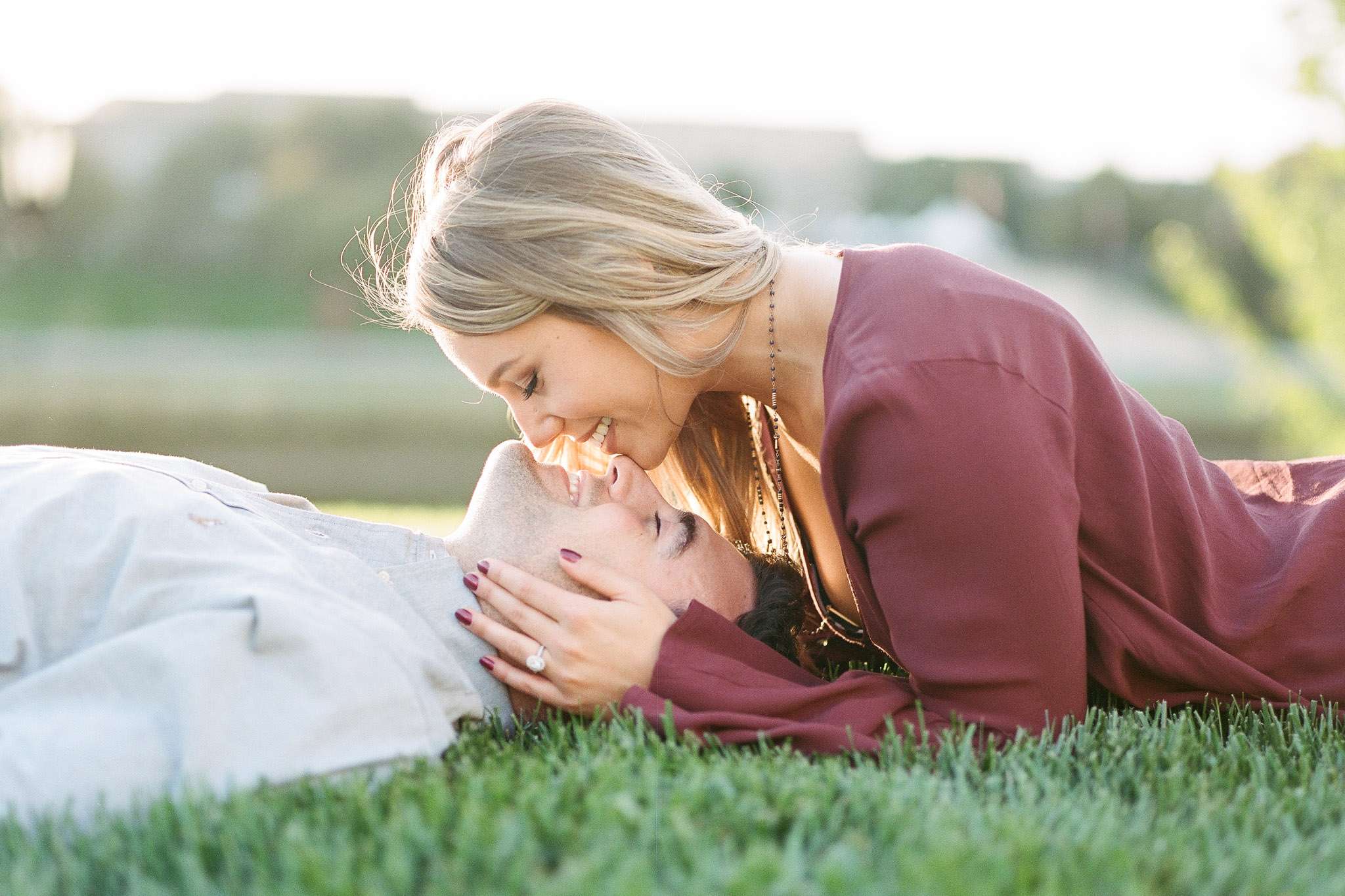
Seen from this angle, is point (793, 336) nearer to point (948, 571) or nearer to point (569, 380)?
point (569, 380)

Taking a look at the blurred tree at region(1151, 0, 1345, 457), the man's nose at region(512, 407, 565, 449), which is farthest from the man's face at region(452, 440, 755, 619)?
the blurred tree at region(1151, 0, 1345, 457)

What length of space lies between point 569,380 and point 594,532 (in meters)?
0.39

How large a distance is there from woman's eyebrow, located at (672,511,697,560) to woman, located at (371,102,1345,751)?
0.23m

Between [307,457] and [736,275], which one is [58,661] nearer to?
[736,275]

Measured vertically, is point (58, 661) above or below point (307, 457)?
above

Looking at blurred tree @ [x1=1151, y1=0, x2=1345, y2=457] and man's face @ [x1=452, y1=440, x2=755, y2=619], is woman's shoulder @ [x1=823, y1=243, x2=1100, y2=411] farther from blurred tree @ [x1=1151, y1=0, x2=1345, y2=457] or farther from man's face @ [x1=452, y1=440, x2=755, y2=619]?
blurred tree @ [x1=1151, y1=0, x2=1345, y2=457]

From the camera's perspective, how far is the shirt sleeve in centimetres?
238

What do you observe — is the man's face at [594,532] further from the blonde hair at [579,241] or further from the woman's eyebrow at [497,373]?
the blonde hair at [579,241]

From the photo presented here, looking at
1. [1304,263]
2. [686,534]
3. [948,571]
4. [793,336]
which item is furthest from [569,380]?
[1304,263]

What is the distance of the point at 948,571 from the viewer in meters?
2.42

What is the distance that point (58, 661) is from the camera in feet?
7.17

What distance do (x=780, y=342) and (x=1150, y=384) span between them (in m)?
17.0

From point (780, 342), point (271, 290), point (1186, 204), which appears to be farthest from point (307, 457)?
point (1186, 204)

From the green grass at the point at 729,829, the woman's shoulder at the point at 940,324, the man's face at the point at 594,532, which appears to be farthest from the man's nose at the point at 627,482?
the green grass at the point at 729,829
